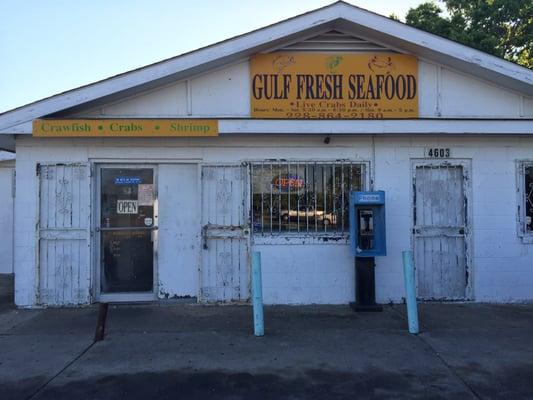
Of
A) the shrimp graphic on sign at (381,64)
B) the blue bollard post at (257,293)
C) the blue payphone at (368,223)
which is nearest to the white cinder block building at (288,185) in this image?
the shrimp graphic on sign at (381,64)

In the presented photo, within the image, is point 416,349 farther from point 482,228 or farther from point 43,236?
point 43,236

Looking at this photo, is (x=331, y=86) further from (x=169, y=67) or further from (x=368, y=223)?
(x=169, y=67)

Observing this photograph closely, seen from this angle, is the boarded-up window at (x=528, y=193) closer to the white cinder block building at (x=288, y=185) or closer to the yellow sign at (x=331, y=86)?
the white cinder block building at (x=288, y=185)

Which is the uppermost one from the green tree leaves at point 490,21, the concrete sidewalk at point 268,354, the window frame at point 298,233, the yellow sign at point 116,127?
the green tree leaves at point 490,21

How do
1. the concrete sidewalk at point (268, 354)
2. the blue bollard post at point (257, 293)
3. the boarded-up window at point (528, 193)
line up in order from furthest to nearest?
1. the boarded-up window at point (528, 193)
2. the blue bollard post at point (257, 293)
3. the concrete sidewalk at point (268, 354)

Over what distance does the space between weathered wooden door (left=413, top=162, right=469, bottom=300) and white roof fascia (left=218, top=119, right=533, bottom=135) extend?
0.74 m

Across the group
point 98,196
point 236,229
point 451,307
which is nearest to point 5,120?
point 98,196

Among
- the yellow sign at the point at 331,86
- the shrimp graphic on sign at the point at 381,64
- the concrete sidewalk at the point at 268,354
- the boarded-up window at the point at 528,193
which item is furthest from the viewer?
the boarded-up window at the point at 528,193

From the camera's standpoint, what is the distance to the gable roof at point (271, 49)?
7.32 m

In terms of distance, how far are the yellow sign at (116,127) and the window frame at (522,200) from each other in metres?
5.20

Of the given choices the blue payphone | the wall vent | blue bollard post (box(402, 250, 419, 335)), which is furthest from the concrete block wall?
blue bollard post (box(402, 250, 419, 335))

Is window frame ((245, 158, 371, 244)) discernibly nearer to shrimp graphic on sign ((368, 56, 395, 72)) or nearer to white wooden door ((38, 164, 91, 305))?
shrimp graphic on sign ((368, 56, 395, 72))

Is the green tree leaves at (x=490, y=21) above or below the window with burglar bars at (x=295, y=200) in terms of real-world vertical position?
above

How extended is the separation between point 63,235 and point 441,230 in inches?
234
